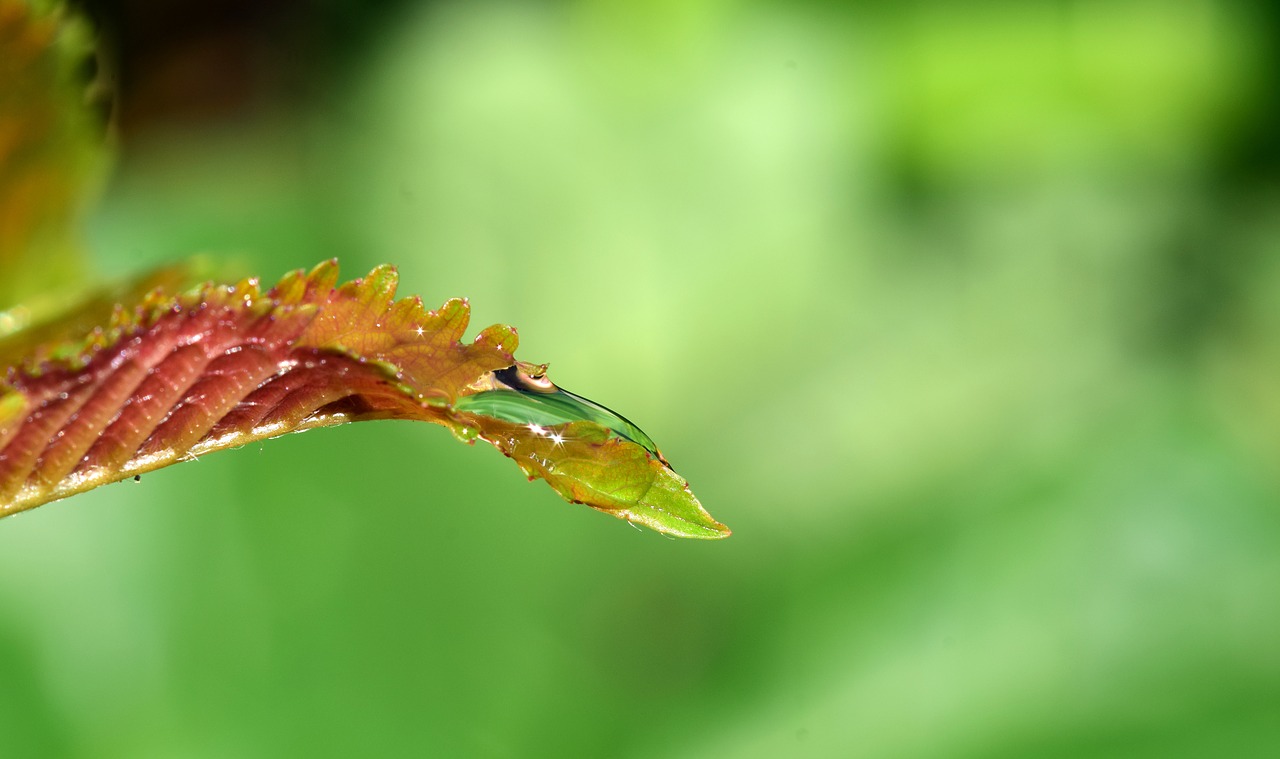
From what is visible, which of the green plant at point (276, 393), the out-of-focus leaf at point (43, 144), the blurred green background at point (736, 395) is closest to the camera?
the green plant at point (276, 393)

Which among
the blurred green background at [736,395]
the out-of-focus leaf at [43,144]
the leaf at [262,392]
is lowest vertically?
the leaf at [262,392]

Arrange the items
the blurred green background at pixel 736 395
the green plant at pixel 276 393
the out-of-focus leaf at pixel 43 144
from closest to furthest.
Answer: the green plant at pixel 276 393
the out-of-focus leaf at pixel 43 144
the blurred green background at pixel 736 395

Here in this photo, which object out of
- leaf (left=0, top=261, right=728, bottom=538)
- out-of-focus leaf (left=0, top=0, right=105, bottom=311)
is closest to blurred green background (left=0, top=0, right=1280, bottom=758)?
out-of-focus leaf (left=0, top=0, right=105, bottom=311)

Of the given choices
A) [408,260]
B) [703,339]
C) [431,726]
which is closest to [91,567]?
[431,726]

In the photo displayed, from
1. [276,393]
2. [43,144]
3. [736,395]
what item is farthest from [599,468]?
[736,395]

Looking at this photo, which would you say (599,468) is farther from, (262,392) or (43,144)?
(43,144)

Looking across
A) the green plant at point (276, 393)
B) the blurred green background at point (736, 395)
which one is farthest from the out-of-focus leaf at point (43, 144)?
the blurred green background at point (736, 395)

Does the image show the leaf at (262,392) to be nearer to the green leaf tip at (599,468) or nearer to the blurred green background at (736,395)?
the green leaf tip at (599,468)
